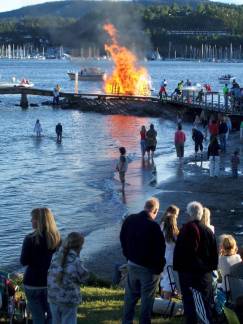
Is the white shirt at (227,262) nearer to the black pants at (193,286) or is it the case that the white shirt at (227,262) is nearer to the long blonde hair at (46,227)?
the black pants at (193,286)

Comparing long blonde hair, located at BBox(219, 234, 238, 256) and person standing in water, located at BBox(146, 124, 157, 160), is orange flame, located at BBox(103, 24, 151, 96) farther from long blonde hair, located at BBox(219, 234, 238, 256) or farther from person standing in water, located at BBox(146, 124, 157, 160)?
long blonde hair, located at BBox(219, 234, 238, 256)

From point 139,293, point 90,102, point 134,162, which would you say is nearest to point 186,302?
point 139,293

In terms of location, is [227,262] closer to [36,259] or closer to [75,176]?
[36,259]

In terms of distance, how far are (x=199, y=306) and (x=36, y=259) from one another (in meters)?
1.84

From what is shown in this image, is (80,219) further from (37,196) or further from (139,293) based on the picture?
(139,293)

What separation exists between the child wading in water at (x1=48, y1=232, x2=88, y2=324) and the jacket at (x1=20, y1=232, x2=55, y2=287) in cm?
32

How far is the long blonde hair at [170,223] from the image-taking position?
979 centimetres

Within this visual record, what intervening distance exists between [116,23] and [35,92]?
49957mm

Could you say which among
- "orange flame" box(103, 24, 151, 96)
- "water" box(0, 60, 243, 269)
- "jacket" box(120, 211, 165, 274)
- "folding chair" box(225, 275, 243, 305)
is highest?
"orange flame" box(103, 24, 151, 96)

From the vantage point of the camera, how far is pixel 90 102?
6700cm

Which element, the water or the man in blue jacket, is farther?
the water

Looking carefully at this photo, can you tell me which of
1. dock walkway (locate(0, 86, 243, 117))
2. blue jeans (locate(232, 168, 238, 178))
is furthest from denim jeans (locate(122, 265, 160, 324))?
dock walkway (locate(0, 86, 243, 117))

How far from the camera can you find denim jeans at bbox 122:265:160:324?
8719 millimetres

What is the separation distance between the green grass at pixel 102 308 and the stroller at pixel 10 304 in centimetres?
71
